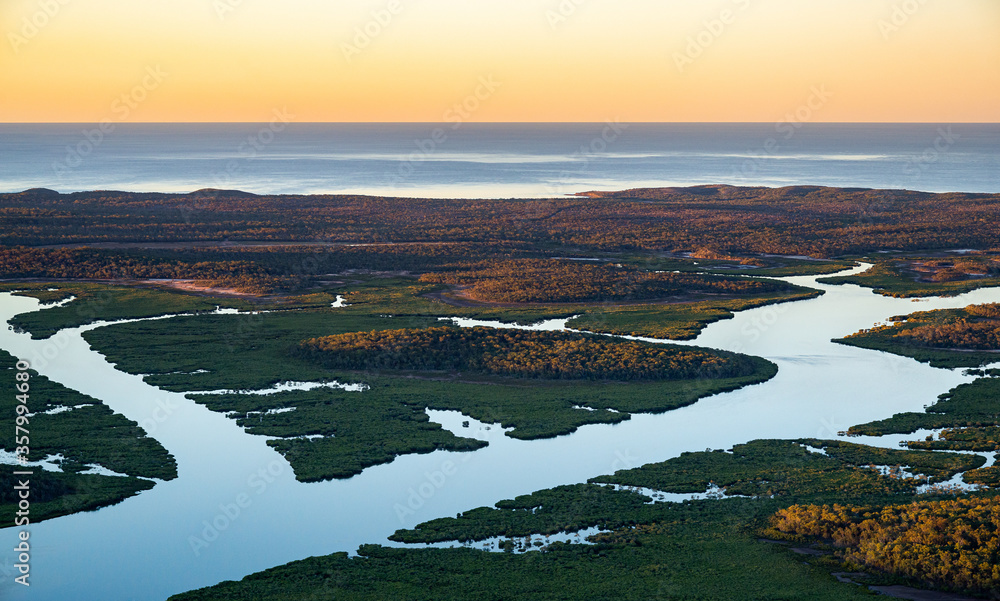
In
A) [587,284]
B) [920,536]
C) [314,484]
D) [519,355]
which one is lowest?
[314,484]

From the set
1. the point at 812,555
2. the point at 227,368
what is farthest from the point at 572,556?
the point at 227,368

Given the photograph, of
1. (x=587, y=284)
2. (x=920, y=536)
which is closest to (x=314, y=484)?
(x=920, y=536)

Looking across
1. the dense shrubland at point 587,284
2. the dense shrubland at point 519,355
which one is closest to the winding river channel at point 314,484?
the dense shrubland at point 519,355

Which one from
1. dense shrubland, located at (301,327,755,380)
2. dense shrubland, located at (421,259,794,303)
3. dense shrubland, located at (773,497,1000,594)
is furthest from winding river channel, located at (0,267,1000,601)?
Answer: dense shrubland, located at (421,259,794,303)

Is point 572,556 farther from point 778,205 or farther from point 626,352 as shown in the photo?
point 778,205

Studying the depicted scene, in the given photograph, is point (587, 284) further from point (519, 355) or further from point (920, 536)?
point (920, 536)

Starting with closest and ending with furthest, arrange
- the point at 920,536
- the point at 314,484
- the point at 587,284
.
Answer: the point at 920,536
the point at 314,484
the point at 587,284

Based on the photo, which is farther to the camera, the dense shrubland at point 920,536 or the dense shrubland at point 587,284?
the dense shrubland at point 587,284

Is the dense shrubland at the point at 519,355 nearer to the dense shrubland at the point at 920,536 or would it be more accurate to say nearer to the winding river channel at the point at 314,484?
the winding river channel at the point at 314,484

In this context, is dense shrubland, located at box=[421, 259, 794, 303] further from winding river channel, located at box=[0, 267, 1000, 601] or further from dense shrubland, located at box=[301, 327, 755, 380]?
dense shrubland, located at box=[301, 327, 755, 380]
